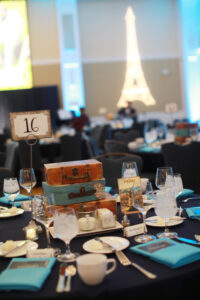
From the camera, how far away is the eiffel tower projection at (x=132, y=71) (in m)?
14.1

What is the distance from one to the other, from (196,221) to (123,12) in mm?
13111

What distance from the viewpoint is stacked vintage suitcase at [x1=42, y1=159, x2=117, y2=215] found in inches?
74.1

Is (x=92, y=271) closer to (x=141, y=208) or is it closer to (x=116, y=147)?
(x=141, y=208)

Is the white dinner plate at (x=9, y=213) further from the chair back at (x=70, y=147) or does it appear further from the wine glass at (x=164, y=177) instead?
the chair back at (x=70, y=147)

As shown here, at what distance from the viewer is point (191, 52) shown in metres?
14.1

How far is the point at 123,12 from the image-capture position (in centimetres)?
1398

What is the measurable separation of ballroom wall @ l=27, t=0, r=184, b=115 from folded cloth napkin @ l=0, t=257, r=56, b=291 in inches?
473

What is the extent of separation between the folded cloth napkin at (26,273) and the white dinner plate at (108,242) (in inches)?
6.5

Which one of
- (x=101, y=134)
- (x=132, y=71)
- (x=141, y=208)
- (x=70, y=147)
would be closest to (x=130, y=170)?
(x=141, y=208)

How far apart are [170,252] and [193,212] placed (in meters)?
0.55

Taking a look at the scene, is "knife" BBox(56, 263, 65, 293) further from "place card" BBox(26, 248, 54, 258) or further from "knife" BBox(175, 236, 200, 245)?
"knife" BBox(175, 236, 200, 245)

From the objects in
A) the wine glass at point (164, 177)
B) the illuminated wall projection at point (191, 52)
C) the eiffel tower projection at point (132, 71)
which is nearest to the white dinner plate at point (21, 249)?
the wine glass at point (164, 177)

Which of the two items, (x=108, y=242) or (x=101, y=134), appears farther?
(x=101, y=134)

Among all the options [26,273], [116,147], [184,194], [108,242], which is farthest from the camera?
[116,147]
